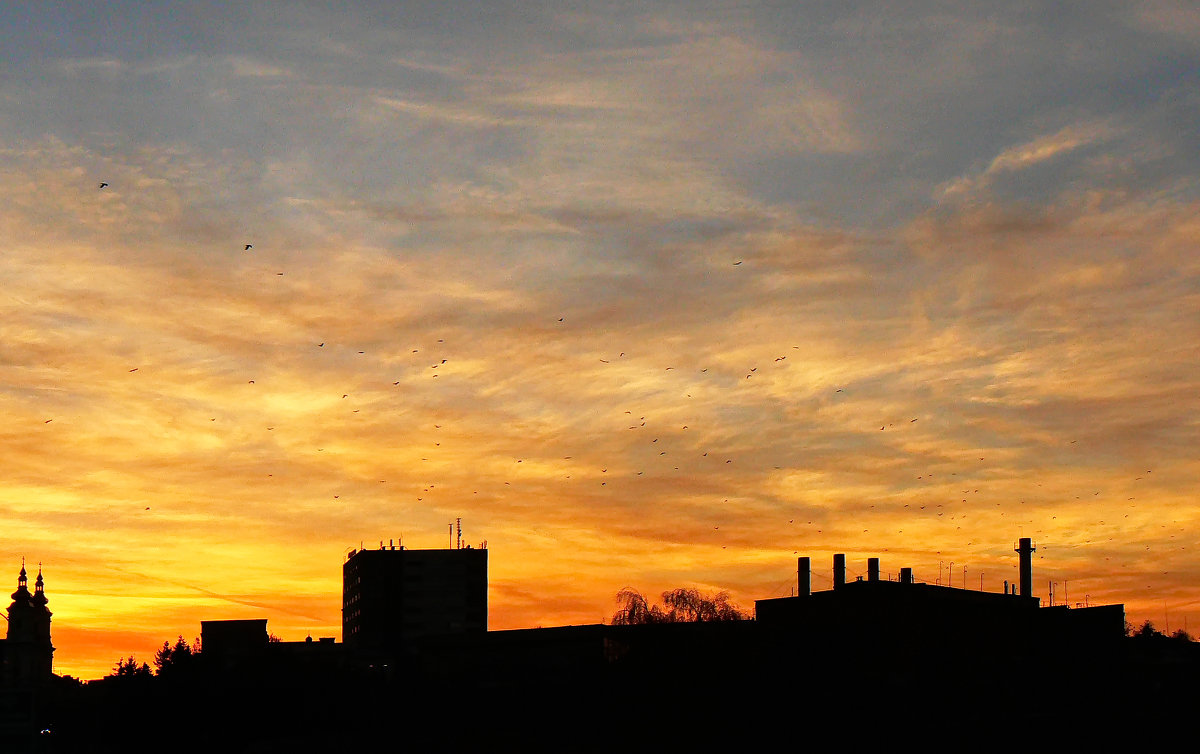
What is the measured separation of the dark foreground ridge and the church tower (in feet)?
1.38

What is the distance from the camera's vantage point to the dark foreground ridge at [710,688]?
245ft

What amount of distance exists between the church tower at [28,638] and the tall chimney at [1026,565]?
10245cm

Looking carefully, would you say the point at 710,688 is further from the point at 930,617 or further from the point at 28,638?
the point at 28,638

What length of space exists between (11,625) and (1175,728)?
128 meters

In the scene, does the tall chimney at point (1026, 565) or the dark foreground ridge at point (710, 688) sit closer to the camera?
the dark foreground ridge at point (710, 688)

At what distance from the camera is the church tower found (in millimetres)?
153125

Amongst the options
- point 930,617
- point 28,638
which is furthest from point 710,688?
point 28,638

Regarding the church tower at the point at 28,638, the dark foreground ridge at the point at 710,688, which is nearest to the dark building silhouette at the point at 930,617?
the dark foreground ridge at the point at 710,688

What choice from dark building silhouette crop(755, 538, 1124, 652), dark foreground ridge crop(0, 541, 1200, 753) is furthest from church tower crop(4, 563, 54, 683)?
dark building silhouette crop(755, 538, 1124, 652)

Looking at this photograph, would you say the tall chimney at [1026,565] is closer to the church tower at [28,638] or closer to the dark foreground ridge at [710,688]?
the dark foreground ridge at [710,688]

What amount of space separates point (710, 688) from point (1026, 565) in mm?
60661

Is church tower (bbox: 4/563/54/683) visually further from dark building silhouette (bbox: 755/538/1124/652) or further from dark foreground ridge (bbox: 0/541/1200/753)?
dark building silhouette (bbox: 755/538/1124/652)

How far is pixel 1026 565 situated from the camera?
454ft

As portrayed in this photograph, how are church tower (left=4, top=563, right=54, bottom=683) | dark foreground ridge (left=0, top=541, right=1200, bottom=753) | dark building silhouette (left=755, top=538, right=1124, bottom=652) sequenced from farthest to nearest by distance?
1. church tower (left=4, top=563, right=54, bottom=683)
2. dark building silhouette (left=755, top=538, right=1124, bottom=652)
3. dark foreground ridge (left=0, top=541, right=1200, bottom=753)
